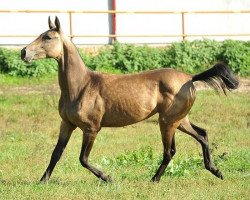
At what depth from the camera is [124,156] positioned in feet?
45.5

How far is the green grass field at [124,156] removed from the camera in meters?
10.7

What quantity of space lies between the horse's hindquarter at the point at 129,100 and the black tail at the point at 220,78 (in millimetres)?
752

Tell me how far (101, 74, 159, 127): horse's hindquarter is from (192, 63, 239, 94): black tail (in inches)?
29.6

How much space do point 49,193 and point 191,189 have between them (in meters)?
2.01

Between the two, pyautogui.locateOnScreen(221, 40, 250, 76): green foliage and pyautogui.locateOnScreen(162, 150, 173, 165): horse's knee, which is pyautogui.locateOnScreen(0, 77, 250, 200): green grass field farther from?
pyautogui.locateOnScreen(221, 40, 250, 76): green foliage

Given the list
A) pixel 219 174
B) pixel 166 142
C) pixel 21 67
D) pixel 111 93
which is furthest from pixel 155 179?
pixel 21 67

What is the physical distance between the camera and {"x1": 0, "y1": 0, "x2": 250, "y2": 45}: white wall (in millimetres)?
27469

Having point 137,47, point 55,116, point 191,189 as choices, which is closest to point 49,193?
point 191,189

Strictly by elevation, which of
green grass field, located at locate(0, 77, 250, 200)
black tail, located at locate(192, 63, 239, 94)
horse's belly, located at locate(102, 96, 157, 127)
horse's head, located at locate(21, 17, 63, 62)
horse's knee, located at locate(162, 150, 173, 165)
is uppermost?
→ horse's head, located at locate(21, 17, 63, 62)

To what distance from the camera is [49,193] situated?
1032 centimetres

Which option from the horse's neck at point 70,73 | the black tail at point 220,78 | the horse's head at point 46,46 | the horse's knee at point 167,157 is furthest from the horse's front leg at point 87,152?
the black tail at point 220,78

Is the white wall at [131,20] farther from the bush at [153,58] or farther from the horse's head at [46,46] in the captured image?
the horse's head at [46,46]

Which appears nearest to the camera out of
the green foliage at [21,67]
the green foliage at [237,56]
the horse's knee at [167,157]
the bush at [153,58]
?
the horse's knee at [167,157]

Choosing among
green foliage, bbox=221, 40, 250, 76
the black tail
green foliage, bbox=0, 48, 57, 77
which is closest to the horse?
the black tail
